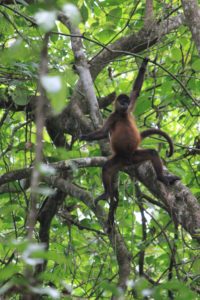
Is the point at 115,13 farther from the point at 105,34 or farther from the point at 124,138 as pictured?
the point at 124,138

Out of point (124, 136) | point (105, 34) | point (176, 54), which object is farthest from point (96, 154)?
point (105, 34)

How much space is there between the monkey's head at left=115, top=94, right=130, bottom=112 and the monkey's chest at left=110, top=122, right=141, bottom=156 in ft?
0.61

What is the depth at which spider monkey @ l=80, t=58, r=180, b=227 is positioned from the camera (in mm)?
4844

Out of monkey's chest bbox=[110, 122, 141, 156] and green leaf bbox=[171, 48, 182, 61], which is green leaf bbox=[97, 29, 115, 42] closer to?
green leaf bbox=[171, 48, 182, 61]

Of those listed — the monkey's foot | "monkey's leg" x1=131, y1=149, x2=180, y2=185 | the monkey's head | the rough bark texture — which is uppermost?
the rough bark texture

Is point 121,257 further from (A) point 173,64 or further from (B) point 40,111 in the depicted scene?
(B) point 40,111

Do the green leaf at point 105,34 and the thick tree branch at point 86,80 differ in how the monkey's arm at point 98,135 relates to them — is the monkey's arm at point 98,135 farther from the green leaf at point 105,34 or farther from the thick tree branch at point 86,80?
the green leaf at point 105,34

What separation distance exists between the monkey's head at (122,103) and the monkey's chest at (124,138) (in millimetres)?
186

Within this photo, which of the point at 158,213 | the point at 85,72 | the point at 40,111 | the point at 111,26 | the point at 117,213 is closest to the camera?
the point at 40,111

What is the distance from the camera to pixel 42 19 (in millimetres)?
1184

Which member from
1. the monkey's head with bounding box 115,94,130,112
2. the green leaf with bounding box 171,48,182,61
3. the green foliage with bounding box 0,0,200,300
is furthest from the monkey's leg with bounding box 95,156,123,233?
the green leaf with bounding box 171,48,182,61

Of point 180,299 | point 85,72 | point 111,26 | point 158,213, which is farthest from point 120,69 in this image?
point 180,299

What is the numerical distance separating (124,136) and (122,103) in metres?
0.35

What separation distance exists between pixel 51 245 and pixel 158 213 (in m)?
1.42
